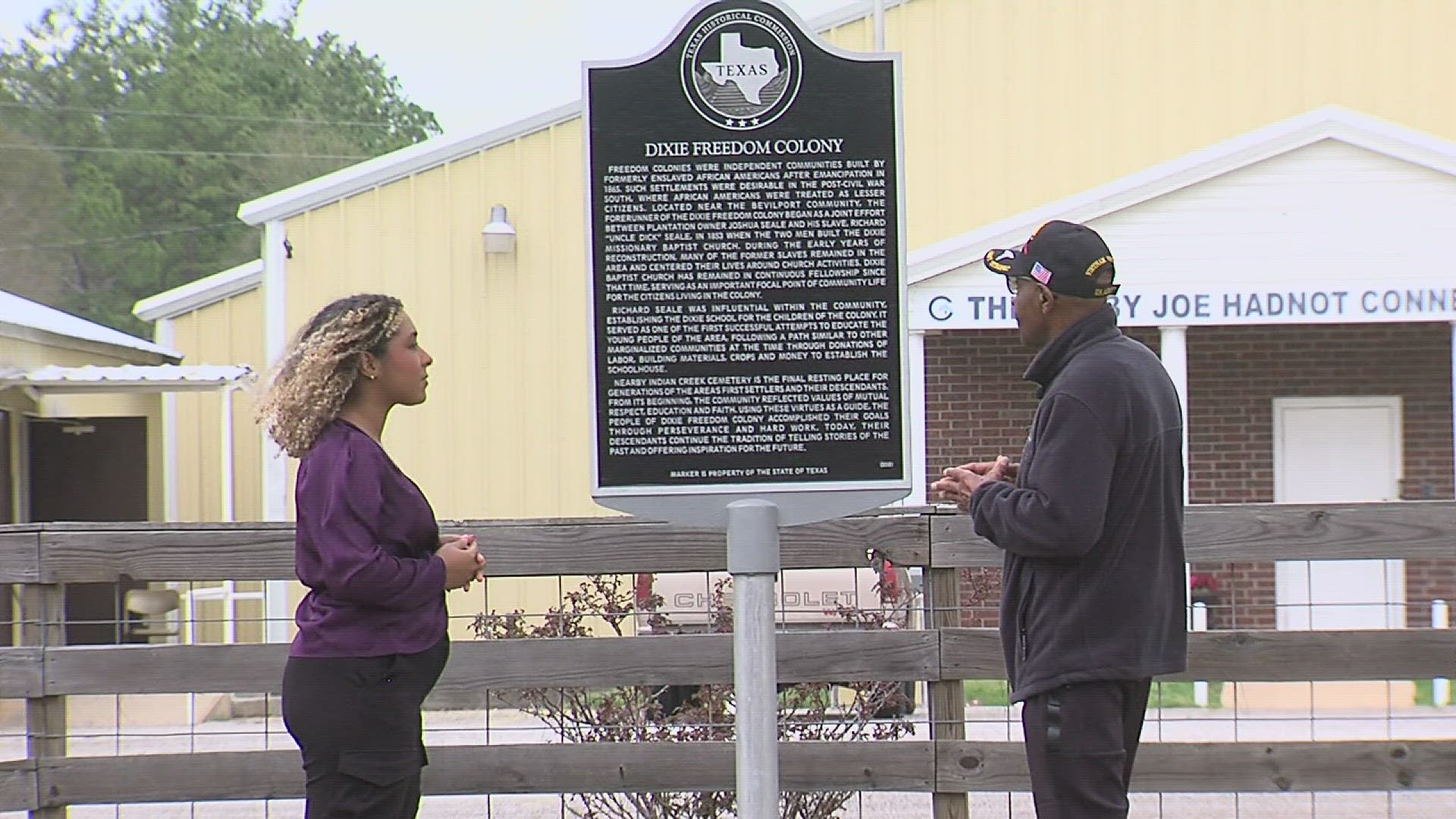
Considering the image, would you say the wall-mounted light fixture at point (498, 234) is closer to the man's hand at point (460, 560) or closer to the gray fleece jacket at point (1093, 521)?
the man's hand at point (460, 560)

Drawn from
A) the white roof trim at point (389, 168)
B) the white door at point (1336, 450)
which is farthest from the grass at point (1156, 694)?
the white roof trim at point (389, 168)

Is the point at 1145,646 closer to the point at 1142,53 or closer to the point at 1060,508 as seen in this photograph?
the point at 1060,508

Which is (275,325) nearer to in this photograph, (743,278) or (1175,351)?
(1175,351)

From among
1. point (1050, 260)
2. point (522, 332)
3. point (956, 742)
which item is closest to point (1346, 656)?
point (956, 742)

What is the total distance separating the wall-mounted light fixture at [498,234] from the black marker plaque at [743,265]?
10380 millimetres

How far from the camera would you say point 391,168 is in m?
15.1

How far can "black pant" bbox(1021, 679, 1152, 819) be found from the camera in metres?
4.02

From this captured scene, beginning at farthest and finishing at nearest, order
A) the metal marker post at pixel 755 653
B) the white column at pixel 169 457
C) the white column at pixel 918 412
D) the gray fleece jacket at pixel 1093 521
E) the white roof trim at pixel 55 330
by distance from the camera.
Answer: the white column at pixel 169 457
the white roof trim at pixel 55 330
the white column at pixel 918 412
the metal marker post at pixel 755 653
the gray fleece jacket at pixel 1093 521

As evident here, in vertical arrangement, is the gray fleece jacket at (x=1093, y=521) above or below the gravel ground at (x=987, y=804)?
above

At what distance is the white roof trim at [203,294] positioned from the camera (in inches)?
664

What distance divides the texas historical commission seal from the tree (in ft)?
139

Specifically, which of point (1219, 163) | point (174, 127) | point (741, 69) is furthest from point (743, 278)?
point (174, 127)

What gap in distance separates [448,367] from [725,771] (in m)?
9.98

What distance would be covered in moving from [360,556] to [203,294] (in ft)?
45.4
